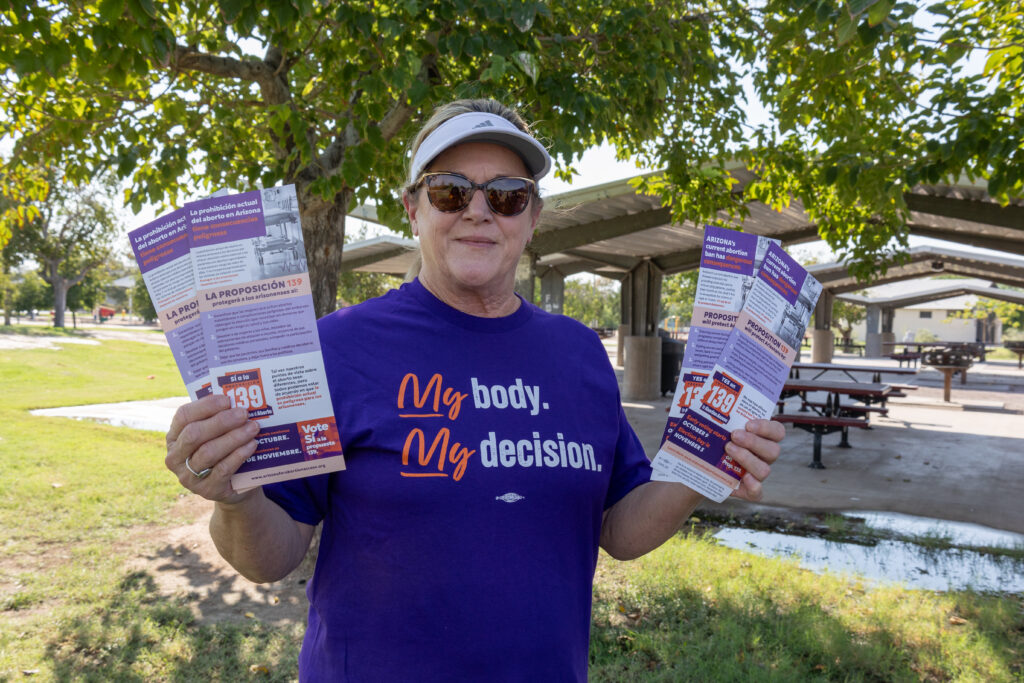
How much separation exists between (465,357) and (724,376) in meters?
0.59

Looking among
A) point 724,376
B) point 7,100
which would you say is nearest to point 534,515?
point 724,376

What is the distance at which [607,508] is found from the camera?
1.90 m

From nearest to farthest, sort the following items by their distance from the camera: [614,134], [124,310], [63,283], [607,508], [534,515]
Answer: [534,515]
[607,508]
[614,134]
[63,283]
[124,310]

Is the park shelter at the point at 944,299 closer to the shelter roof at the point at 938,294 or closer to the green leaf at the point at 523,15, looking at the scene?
the shelter roof at the point at 938,294

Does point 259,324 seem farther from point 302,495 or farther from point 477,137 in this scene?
point 477,137

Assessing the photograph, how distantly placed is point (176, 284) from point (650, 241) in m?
15.0

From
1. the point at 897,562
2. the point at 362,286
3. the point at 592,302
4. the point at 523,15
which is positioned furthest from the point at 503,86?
the point at 592,302

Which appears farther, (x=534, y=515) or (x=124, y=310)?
(x=124, y=310)

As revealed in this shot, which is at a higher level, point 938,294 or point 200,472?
point 938,294

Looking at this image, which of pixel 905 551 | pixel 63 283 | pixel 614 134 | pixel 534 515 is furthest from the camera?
pixel 63 283

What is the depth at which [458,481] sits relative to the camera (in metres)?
1.48

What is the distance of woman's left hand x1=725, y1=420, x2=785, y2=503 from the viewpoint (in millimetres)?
1414

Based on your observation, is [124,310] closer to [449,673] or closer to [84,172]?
[84,172]

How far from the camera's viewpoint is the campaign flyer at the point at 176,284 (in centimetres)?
124
